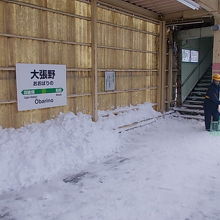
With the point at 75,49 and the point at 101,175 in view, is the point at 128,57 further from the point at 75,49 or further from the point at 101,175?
the point at 101,175

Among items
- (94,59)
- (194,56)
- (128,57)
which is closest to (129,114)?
(128,57)

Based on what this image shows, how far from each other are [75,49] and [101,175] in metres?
3.22

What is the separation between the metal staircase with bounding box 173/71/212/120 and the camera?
973 centimetres

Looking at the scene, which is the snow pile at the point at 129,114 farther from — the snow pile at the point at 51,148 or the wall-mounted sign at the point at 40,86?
the wall-mounted sign at the point at 40,86

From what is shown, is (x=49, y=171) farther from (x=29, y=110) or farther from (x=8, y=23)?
(x=8, y=23)

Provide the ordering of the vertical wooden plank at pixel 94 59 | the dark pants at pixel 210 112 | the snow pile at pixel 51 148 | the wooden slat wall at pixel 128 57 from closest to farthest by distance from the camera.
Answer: the snow pile at pixel 51 148
the vertical wooden plank at pixel 94 59
the wooden slat wall at pixel 128 57
the dark pants at pixel 210 112

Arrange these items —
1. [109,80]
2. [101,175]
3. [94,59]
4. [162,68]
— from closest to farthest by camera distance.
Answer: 1. [101,175]
2. [94,59]
3. [109,80]
4. [162,68]

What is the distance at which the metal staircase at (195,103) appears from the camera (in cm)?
973

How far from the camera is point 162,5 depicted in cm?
821

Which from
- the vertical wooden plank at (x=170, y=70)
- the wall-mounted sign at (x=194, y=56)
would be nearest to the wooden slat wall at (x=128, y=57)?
the vertical wooden plank at (x=170, y=70)

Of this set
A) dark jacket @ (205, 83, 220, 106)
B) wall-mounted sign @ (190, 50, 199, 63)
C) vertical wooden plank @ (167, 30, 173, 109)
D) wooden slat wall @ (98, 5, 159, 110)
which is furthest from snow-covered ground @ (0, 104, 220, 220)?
wall-mounted sign @ (190, 50, 199, 63)

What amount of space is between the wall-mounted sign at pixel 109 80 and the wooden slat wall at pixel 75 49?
150mm

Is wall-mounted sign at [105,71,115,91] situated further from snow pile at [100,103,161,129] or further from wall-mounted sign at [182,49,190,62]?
wall-mounted sign at [182,49,190,62]

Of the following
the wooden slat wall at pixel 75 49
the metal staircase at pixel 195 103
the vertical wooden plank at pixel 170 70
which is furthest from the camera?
the vertical wooden plank at pixel 170 70
